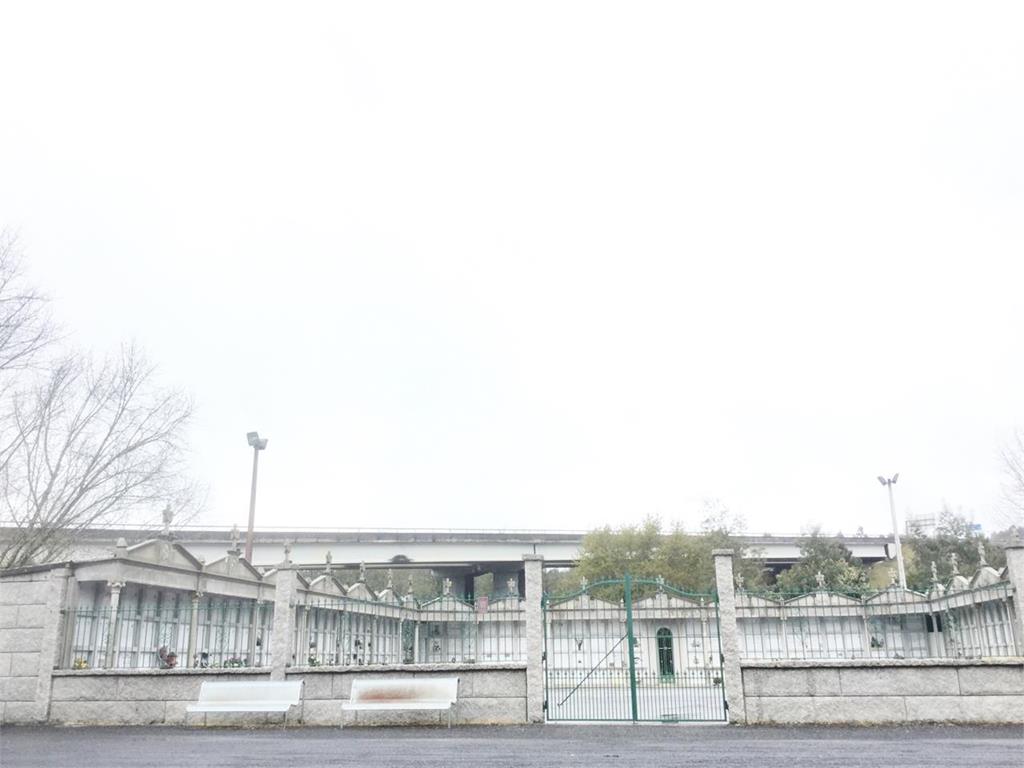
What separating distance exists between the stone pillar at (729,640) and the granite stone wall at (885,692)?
14cm

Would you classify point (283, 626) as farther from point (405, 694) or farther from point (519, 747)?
point (519, 747)

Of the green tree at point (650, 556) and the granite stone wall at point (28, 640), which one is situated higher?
the green tree at point (650, 556)

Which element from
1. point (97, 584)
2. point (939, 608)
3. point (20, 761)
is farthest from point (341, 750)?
point (939, 608)

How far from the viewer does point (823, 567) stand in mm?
53594

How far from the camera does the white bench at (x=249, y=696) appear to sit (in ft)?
46.9

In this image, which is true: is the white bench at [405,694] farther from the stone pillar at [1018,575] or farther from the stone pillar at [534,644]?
the stone pillar at [1018,575]

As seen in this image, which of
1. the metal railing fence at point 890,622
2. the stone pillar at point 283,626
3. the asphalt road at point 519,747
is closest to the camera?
the asphalt road at point 519,747

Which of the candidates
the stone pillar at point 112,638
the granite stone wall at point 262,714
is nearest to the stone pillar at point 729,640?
the granite stone wall at point 262,714

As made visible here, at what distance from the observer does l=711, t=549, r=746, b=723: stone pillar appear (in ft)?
45.9

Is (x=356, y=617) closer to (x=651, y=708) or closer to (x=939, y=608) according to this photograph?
(x=651, y=708)

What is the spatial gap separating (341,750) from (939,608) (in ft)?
68.0

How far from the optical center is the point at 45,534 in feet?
77.8

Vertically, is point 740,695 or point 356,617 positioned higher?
point 356,617

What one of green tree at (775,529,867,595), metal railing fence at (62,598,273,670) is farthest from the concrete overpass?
metal railing fence at (62,598,273,670)
